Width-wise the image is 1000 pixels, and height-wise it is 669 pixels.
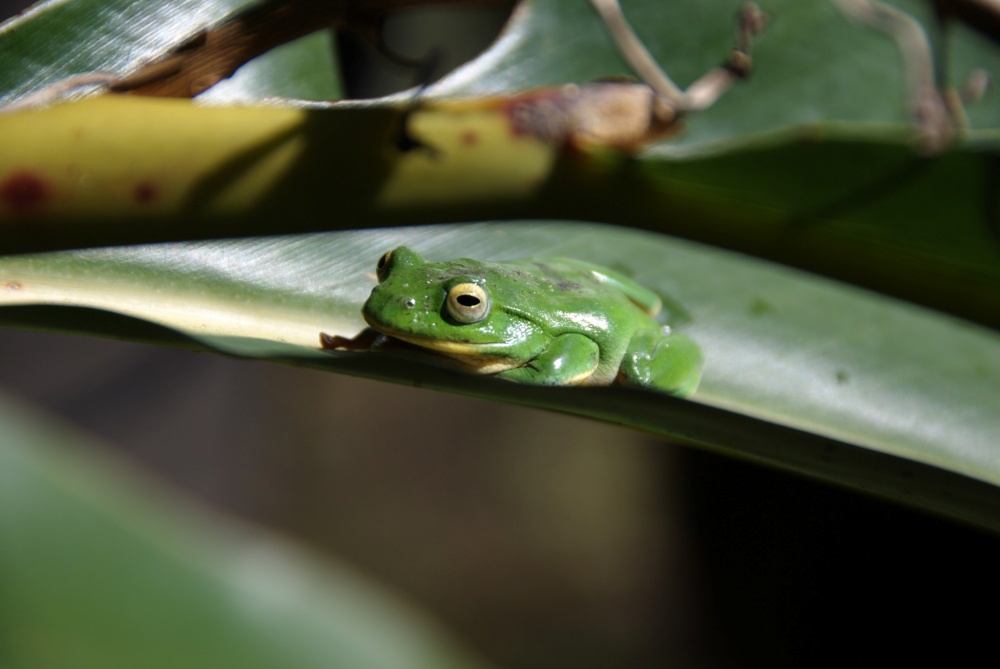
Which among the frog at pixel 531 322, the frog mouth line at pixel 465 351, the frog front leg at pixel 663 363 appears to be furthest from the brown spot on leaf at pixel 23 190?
the frog front leg at pixel 663 363

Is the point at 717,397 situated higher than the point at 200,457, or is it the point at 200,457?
the point at 717,397

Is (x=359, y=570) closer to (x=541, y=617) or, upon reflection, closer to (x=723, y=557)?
(x=541, y=617)

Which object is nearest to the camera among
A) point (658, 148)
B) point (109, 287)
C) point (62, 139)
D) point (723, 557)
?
point (62, 139)

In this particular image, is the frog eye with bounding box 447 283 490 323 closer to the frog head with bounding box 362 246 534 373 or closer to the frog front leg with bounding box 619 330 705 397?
the frog head with bounding box 362 246 534 373

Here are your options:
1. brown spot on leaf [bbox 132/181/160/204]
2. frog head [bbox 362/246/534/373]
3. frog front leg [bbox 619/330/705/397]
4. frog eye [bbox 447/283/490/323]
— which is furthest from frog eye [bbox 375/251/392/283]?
frog front leg [bbox 619/330/705/397]

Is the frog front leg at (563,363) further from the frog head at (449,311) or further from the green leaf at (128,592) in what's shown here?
the green leaf at (128,592)

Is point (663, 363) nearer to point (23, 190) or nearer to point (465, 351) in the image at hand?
point (465, 351)

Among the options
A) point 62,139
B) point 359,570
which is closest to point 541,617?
point 359,570
